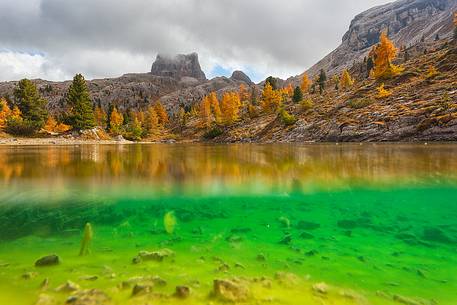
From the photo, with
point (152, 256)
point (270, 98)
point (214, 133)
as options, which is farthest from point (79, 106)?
point (152, 256)

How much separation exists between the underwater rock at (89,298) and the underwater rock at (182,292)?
1.04 m

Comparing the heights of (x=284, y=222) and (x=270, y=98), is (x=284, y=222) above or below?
below

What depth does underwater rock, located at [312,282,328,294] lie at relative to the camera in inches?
210

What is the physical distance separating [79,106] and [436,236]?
97.0 meters

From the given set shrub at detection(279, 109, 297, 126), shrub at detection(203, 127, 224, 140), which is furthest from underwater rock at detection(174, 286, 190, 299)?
shrub at detection(203, 127, 224, 140)

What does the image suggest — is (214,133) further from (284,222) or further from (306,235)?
(306,235)

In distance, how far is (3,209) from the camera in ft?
36.1

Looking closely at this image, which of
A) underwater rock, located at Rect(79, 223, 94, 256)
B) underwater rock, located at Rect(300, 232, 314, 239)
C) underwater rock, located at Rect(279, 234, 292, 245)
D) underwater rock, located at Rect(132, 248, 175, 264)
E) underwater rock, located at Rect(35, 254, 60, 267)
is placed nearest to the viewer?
underwater rock, located at Rect(35, 254, 60, 267)

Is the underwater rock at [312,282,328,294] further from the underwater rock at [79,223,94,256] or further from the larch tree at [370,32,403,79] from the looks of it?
A: the larch tree at [370,32,403,79]

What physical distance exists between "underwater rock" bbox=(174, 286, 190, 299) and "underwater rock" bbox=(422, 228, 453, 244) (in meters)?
6.62

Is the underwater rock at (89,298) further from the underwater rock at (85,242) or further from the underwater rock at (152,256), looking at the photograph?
the underwater rock at (85,242)

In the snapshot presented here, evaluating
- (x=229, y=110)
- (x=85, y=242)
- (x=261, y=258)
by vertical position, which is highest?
(x=229, y=110)

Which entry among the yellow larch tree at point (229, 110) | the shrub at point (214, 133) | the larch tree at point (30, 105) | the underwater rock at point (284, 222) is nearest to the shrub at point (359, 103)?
the yellow larch tree at point (229, 110)

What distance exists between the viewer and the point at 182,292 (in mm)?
5113
